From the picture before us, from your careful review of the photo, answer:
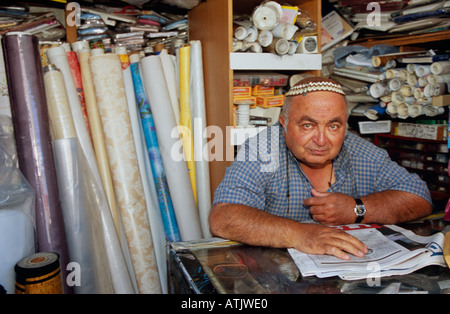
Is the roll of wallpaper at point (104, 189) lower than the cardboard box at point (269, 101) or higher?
lower

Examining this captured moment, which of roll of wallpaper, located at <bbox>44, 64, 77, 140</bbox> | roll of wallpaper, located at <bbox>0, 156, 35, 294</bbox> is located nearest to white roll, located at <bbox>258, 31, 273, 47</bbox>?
roll of wallpaper, located at <bbox>44, 64, 77, 140</bbox>

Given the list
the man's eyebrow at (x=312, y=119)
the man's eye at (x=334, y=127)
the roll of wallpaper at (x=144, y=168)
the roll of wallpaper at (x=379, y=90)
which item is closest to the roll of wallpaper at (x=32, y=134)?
the roll of wallpaper at (x=144, y=168)

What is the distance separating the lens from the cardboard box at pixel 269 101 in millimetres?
2219

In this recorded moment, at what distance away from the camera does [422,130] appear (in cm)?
216

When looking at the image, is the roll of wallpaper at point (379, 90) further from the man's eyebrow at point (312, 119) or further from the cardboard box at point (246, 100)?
the man's eyebrow at point (312, 119)

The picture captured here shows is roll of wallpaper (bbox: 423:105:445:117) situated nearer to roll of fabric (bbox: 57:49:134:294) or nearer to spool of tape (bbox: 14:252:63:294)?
roll of fabric (bbox: 57:49:134:294)

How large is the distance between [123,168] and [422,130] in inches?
68.7

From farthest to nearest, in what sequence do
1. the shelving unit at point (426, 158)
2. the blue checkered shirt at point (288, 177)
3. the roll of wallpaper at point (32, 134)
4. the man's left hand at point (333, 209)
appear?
the shelving unit at point (426, 158) → the roll of wallpaper at point (32, 134) → the blue checkered shirt at point (288, 177) → the man's left hand at point (333, 209)

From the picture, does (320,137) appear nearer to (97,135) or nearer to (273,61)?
(273,61)

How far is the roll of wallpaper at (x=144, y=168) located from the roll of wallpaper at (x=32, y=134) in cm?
53

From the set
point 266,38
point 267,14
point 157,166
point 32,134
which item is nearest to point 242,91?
point 266,38
